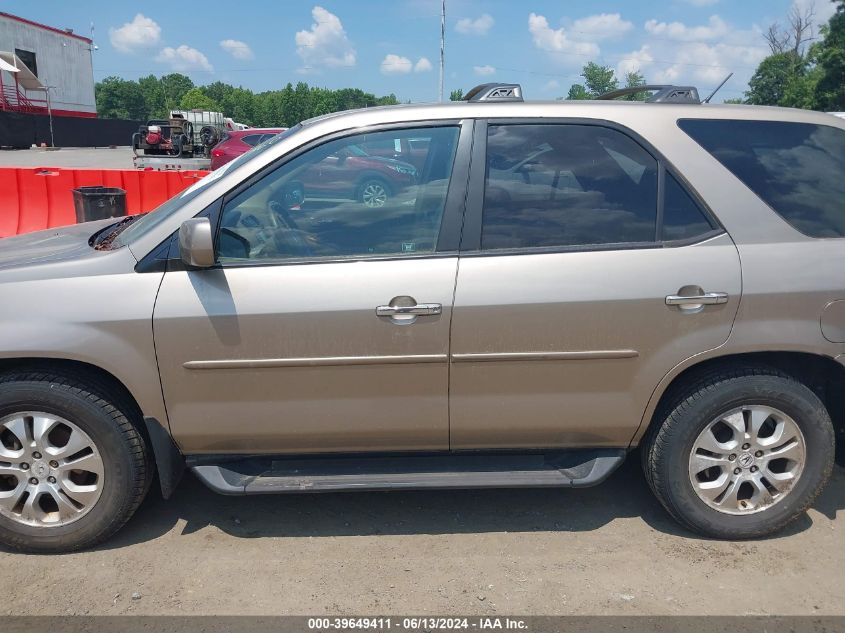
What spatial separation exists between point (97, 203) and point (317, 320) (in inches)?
243

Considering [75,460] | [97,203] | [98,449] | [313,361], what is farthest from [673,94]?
[97,203]

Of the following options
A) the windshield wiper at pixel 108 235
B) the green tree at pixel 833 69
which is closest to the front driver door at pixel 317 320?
the windshield wiper at pixel 108 235

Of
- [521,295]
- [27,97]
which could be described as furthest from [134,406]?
[27,97]

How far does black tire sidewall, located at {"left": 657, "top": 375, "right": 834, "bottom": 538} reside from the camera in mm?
3068

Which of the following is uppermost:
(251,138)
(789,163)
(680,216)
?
(251,138)

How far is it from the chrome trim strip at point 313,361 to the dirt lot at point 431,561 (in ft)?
2.95

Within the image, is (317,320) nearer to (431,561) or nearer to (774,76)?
(431,561)

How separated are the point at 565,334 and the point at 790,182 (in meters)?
1.26

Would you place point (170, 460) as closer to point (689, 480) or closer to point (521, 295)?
point (521, 295)

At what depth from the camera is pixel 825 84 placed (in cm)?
3884

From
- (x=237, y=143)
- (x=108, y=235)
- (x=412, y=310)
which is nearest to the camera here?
(x=412, y=310)

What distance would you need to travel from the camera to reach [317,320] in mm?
2891

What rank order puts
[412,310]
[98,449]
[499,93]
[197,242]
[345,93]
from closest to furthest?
[197,242] < [412,310] < [98,449] < [499,93] < [345,93]

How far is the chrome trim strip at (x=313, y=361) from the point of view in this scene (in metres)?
2.92
